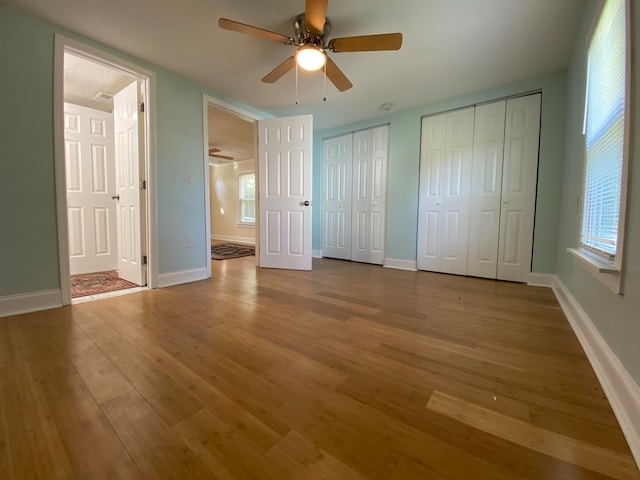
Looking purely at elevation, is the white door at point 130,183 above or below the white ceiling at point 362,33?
below

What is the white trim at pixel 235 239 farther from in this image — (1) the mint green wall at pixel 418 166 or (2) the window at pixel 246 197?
(1) the mint green wall at pixel 418 166

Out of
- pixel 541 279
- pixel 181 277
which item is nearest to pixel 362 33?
pixel 181 277

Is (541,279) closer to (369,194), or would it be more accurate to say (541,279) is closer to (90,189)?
(369,194)

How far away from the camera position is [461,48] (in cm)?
229

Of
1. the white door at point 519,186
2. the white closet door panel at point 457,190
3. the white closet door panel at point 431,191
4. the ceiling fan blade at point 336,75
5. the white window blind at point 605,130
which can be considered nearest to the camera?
the white window blind at point 605,130

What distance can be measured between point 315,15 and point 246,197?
5766 mm

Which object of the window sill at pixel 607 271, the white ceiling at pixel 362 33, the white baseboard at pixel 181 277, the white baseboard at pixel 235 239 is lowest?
the white baseboard at pixel 181 277

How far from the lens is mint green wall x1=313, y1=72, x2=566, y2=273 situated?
2754 millimetres

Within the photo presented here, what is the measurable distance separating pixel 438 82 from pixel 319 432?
3.39 m

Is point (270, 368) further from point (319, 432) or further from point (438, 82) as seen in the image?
point (438, 82)

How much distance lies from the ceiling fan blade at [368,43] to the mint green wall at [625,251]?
3.74 feet

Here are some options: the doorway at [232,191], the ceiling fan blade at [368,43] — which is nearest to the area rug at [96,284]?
the doorway at [232,191]

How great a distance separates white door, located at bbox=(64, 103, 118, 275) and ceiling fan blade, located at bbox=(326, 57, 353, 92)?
3049 millimetres

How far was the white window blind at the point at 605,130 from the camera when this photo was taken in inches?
48.7
